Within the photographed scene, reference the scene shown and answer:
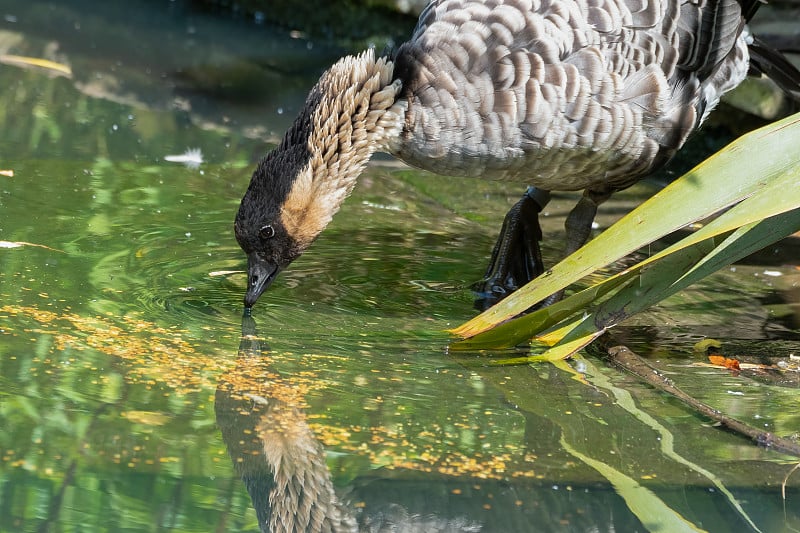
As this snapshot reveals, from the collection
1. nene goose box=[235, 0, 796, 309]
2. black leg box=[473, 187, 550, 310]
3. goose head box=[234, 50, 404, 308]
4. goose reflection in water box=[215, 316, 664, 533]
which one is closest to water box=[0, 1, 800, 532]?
goose reflection in water box=[215, 316, 664, 533]

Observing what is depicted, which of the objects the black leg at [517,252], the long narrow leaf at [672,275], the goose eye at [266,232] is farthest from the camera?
the black leg at [517,252]

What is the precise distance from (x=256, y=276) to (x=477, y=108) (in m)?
1.30

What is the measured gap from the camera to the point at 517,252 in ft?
20.1

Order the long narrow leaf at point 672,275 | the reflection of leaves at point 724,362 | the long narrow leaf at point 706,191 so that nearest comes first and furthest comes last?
the long narrow leaf at point 706,191 < the long narrow leaf at point 672,275 < the reflection of leaves at point 724,362

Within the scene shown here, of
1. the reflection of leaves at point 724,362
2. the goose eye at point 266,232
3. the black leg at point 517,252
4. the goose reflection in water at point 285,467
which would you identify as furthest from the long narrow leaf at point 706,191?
the black leg at point 517,252

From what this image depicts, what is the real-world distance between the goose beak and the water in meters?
0.10

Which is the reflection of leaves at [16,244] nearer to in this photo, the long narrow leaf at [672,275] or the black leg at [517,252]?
the black leg at [517,252]

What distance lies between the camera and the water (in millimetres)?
3525

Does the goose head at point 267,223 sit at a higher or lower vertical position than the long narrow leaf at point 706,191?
lower

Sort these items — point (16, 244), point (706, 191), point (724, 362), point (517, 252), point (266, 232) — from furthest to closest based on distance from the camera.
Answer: point (517, 252), point (16, 244), point (266, 232), point (724, 362), point (706, 191)

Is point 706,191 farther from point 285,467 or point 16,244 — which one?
point 16,244

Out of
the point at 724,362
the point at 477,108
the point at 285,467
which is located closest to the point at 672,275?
the point at 724,362

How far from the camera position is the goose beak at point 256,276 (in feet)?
17.0

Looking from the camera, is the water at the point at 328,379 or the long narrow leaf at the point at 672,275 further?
the long narrow leaf at the point at 672,275
